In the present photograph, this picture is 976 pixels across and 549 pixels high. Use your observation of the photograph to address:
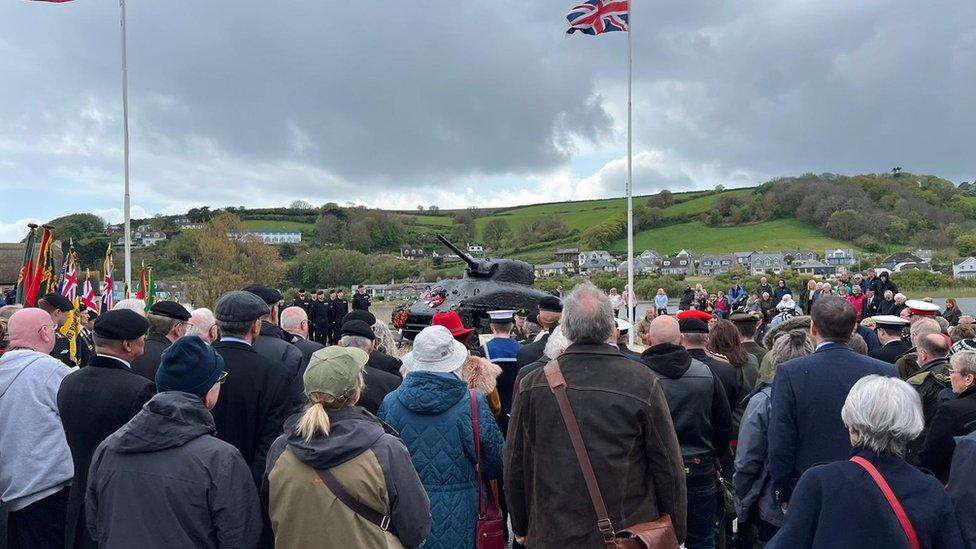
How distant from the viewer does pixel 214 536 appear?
3207 millimetres

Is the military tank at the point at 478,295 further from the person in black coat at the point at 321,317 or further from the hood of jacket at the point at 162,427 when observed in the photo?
the hood of jacket at the point at 162,427

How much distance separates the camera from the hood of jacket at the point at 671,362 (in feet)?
15.7

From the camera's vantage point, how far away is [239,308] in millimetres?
4785

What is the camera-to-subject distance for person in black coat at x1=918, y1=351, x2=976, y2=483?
4055 millimetres

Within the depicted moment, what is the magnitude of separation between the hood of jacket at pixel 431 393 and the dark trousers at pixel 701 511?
1832 mm

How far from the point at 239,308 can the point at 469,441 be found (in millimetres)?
1820

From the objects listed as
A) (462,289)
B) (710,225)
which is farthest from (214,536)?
(710,225)

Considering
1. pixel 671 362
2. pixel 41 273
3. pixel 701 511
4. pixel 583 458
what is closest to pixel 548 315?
pixel 671 362

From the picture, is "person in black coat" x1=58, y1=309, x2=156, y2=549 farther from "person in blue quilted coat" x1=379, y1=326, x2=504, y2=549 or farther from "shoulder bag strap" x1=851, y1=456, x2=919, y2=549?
"shoulder bag strap" x1=851, y1=456, x2=919, y2=549

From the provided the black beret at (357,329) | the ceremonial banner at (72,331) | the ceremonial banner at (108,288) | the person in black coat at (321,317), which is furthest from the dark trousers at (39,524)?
the person in black coat at (321,317)

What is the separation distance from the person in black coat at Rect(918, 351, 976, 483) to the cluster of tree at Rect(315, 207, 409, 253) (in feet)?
185

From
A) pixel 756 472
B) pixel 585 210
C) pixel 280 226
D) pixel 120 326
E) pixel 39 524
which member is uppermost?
pixel 585 210

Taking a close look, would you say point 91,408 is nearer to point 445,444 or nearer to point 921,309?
point 445,444

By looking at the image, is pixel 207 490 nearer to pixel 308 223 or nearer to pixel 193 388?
pixel 193 388
